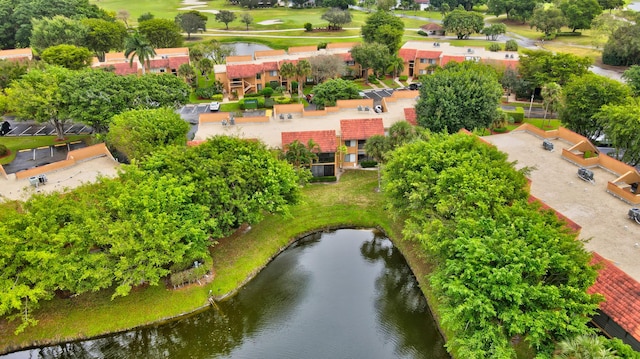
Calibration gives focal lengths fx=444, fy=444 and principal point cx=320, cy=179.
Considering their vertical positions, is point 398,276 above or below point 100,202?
below

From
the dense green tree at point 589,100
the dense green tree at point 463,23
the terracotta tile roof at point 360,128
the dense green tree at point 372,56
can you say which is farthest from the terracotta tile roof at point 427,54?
the terracotta tile roof at point 360,128

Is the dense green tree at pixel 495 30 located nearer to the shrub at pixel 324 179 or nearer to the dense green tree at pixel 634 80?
the dense green tree at pixel 634 80

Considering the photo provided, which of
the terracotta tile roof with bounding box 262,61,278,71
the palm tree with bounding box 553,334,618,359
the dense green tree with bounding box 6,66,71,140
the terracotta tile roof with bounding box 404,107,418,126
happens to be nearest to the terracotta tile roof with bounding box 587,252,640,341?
the palm tree with bounding box 553,334,618,359

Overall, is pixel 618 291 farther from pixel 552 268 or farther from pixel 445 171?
pixel 445 171

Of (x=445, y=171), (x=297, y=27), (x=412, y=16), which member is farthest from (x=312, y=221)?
(x=412, y=16)

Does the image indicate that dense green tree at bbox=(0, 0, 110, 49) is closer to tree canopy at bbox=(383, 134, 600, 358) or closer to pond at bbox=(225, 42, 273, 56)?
pond at bbox=(225, 42, 273, 56)

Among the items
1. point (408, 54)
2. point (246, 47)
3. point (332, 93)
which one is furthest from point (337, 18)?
point (332, 93)

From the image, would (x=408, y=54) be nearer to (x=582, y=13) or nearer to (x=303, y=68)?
(x=303, y=68)
